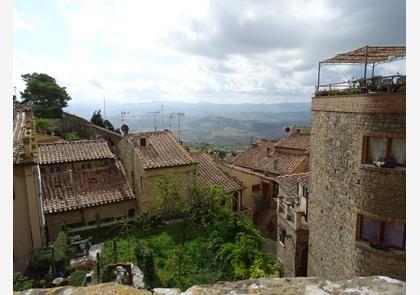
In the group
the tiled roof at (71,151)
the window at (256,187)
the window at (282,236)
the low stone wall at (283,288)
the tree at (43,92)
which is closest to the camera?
the low stone wall at (283,288)

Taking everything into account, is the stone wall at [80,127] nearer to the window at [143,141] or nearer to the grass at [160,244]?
the window at [143,141]

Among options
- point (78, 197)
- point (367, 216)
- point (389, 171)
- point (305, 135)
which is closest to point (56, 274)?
point (78, 197)

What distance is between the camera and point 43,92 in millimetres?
40656

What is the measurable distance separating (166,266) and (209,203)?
19.0 ft

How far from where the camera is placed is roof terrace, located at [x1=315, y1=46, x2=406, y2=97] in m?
9.25

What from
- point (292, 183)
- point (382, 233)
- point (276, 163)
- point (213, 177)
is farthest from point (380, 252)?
point (276, 163)

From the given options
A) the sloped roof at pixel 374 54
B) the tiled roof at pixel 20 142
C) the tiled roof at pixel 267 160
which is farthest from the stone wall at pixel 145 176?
the sloped roof at pixel 374 54

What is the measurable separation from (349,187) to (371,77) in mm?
3824

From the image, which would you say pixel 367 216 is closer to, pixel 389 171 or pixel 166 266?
pixel 389 171

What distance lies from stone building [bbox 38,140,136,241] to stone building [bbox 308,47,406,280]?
13.0 m

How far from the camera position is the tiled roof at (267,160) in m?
28.8

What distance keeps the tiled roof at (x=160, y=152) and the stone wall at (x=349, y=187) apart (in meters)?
10.5

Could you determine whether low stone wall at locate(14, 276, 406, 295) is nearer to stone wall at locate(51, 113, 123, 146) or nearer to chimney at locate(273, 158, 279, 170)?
stone wall at locate(51, 113, 123, 146)

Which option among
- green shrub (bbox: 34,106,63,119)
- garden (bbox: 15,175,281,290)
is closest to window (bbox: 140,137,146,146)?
garden (bbox: 15,175,281,290)
